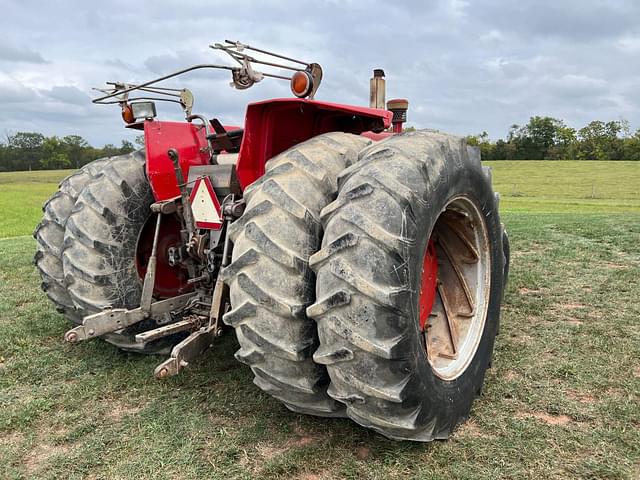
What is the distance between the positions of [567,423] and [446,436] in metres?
0.77

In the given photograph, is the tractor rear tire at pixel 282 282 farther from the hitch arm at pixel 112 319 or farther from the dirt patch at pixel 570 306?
the dirt patch at pixel 570 306

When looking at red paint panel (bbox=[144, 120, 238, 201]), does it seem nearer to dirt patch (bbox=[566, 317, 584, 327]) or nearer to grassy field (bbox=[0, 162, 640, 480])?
grassy field (bbox=[0, 162, 640, 480])

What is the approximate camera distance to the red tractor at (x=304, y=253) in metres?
2.24

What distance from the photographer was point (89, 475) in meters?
2.61

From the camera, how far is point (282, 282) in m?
2.37

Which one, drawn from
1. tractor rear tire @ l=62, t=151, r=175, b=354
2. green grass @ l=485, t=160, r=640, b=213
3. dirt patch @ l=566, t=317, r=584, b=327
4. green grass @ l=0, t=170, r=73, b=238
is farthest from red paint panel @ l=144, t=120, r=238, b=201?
green grass @ l=485, t=160, r=640, b=213

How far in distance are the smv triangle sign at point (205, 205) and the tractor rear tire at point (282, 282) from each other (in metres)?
0.78

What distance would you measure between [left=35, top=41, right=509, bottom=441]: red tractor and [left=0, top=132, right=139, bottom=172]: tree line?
65.3 metres

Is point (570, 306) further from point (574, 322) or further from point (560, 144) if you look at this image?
point (560, 144)

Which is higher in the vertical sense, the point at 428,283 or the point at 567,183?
the point at 428,283

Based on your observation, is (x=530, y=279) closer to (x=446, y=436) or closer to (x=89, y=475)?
(x=446, y=436)

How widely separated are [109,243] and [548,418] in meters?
2.96

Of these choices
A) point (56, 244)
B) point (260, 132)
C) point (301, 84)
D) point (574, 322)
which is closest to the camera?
point (301, 84)

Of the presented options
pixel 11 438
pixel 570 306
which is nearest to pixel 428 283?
pixel 11 438
